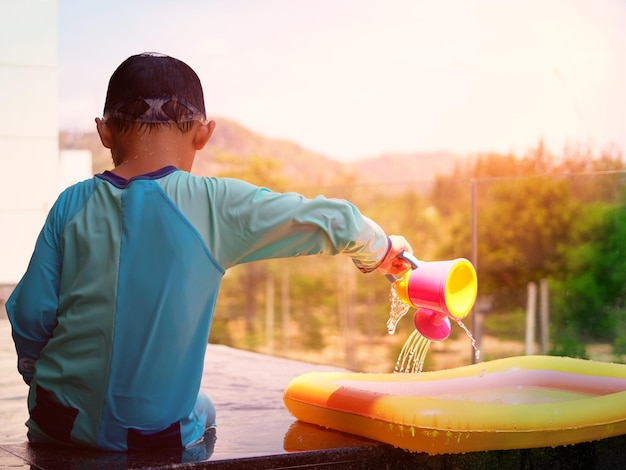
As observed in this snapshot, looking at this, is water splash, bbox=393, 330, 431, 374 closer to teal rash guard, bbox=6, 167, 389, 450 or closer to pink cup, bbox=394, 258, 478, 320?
pink cup, bbox=394, 258, 478, 320

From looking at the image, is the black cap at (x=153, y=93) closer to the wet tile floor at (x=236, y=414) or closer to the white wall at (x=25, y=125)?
the wet tile floor at (x=236, y=414)

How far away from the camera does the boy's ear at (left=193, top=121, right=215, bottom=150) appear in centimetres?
186

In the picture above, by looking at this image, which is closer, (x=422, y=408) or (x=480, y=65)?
(x=422, y=408)

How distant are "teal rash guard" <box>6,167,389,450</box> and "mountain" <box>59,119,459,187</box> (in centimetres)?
1356

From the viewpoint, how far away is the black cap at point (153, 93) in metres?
1.81

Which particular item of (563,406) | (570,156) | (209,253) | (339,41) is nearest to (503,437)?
(563,406)

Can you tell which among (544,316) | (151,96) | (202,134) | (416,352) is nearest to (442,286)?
(416,352)

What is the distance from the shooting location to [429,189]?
44.4ft

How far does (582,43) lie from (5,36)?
416 inches

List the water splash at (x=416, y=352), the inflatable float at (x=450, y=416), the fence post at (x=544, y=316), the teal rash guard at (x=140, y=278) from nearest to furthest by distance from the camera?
the teal rash guard at (x=140, y=278)
the inflatable float at (x=450, y=416)
the water splash at (x=416, y=352)
the fence post at (x=544, y=316)

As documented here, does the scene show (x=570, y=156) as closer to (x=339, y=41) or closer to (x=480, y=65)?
(x=480, y=65)

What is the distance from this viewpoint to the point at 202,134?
187 cm

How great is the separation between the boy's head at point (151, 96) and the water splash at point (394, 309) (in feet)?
1.77

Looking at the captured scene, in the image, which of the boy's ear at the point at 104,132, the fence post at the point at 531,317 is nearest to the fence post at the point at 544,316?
the fence post at the point at 531,317
